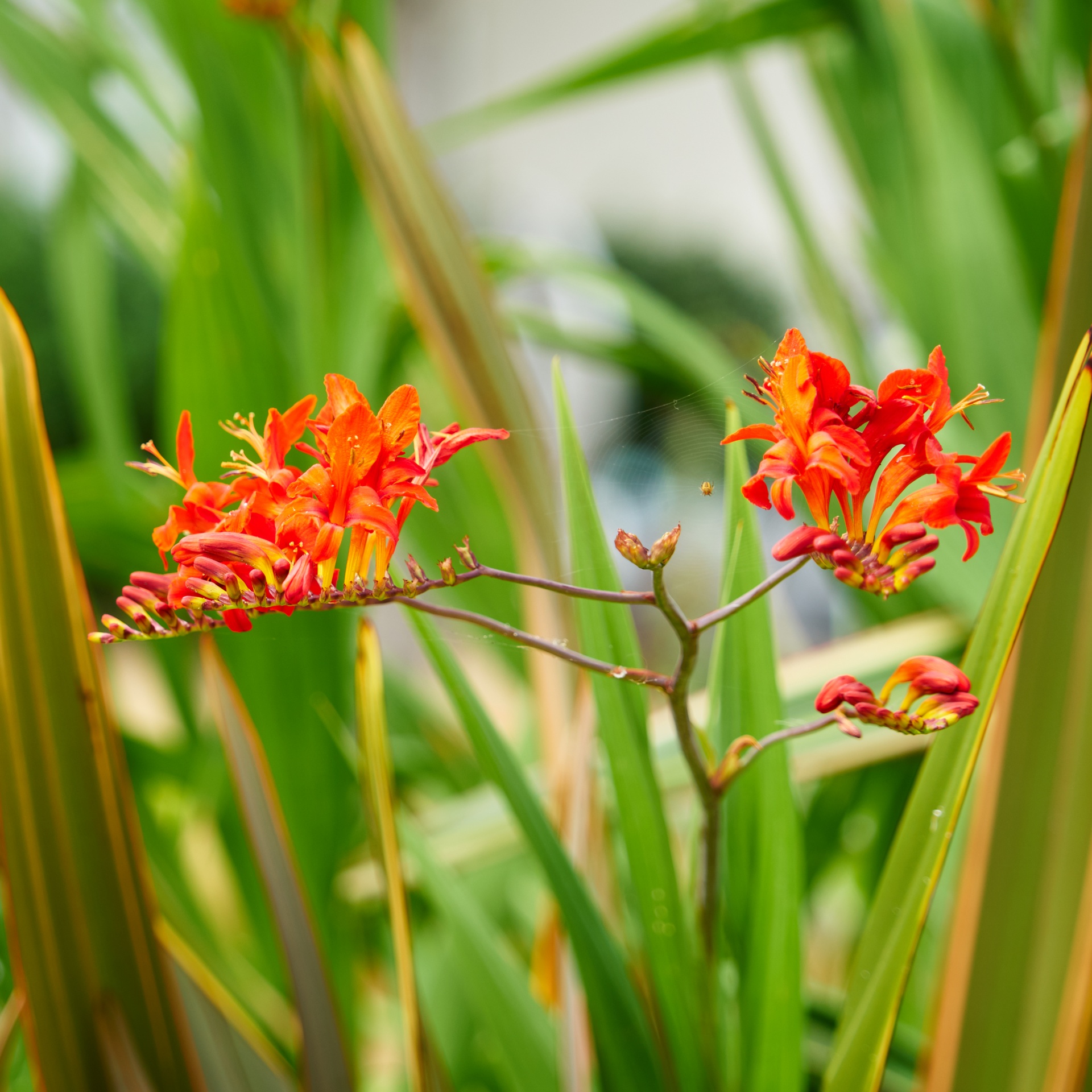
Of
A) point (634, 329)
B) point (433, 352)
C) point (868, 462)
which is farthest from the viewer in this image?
point (634, 329)

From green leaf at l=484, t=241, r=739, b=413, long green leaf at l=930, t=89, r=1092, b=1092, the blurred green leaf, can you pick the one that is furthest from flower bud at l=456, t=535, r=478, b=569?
the blurred green leaf

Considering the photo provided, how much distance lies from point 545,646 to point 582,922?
0.08 meters

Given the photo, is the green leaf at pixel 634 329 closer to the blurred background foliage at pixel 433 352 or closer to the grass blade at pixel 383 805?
the blurred background foliage at pixel 433 352

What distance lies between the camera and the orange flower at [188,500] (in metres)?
0.12

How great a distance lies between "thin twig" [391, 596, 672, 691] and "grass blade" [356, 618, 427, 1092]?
0.04 m

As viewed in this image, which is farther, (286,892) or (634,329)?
(634,329)

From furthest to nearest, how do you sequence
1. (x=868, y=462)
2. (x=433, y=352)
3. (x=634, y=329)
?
(x=634, y=329)
(x=433, y=352)
(x=868, y=462)

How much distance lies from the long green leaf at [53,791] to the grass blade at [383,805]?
6cm

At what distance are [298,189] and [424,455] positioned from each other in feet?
1.06

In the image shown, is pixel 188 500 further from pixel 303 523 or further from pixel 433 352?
pixel 433 352

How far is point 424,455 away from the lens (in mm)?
123

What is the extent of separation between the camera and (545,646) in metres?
0.12

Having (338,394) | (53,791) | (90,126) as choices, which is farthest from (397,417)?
(90,126)

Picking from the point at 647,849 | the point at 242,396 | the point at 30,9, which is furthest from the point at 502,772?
the point at 30,9
